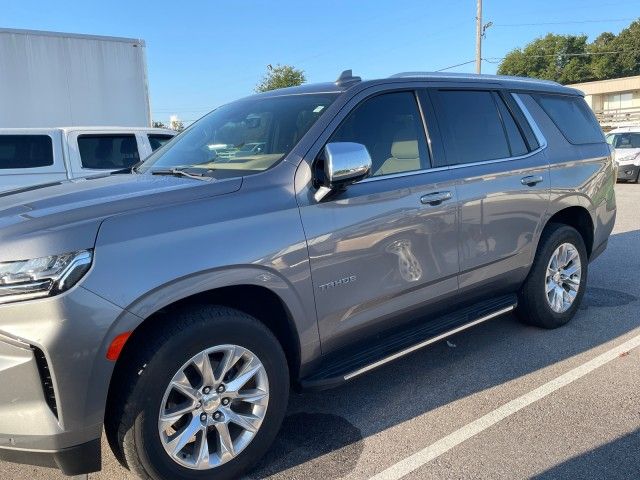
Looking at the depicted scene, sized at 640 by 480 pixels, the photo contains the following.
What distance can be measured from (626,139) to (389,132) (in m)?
17.3

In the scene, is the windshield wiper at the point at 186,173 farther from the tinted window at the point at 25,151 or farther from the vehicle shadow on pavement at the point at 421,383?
the tinted window at the point at 25,151

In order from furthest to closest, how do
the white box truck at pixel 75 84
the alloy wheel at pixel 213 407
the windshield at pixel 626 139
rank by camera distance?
the windshield at pixel 626 139 < the white box truck at pixel 75 84 < the alloy wheel at pixel 213 407

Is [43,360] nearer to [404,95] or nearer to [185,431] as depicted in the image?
[185,431]

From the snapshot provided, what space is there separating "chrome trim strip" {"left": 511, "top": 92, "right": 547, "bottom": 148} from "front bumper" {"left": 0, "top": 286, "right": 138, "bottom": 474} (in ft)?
11.3

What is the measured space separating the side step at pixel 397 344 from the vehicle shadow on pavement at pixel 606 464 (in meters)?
0.97

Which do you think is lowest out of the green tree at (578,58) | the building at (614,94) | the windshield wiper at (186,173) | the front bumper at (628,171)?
the front bumper at (628,171)

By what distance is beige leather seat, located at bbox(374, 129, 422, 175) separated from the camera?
3396mm

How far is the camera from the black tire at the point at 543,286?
444 centimetres

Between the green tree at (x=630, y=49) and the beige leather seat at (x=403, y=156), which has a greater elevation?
the green tree at (x=630, y=49)

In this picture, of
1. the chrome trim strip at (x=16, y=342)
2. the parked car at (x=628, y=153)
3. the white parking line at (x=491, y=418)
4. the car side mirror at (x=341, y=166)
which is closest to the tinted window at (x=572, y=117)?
the white parking line at (x=491, y=418)

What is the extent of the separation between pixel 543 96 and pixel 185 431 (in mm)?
3808

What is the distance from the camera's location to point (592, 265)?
6.85 metres

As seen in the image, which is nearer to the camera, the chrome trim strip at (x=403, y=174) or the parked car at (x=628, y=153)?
the chrome trim strip at (x=403, y=174)

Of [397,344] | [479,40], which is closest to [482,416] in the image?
[397,344]
